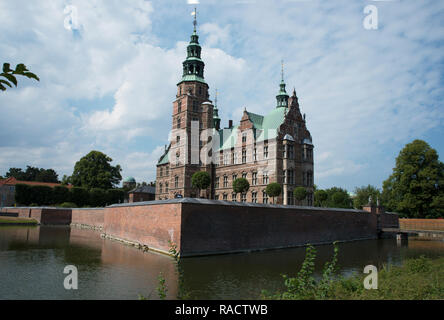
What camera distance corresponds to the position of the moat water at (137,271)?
11.3 meters

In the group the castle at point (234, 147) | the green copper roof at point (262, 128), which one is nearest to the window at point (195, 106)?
the castle at point (234, 147)

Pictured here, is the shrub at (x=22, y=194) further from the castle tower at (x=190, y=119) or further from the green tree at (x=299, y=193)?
the green tree at (x=299, y=193)

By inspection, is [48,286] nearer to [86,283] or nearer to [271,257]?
[86,283]

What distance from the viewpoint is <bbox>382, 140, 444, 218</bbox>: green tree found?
4303 cm

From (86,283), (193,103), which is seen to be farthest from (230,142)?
(86,283)

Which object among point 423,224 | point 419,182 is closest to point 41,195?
point 423,224

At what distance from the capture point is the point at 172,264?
17.2m

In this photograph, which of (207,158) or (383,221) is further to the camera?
(207,158)

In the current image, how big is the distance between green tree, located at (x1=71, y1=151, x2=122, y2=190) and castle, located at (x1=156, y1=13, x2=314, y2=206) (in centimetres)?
1815

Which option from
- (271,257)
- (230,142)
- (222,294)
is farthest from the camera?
(230,142)

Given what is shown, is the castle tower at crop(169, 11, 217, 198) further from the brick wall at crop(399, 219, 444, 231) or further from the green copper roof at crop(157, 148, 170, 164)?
the brick wall at crop(399, 219, 444, 231)

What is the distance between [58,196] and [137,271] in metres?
49.0

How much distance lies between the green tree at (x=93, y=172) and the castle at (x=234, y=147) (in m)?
18.2
